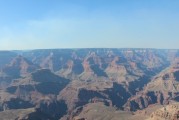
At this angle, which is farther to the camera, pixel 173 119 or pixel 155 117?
pixel 155 117
